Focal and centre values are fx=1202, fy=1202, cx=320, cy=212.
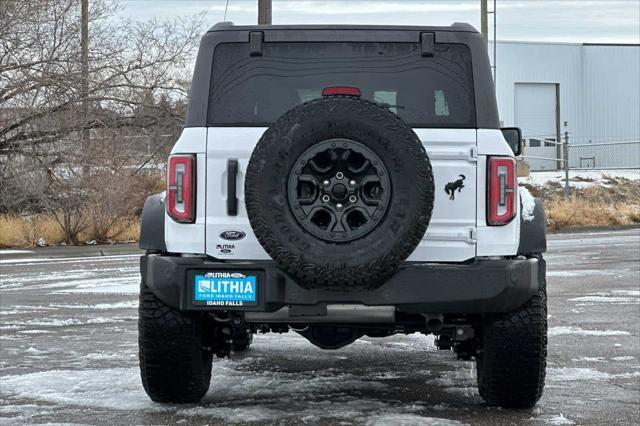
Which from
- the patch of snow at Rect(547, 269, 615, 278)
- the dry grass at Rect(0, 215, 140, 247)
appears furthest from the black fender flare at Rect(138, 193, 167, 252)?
the dry grass at Rect(0, 215, 140, 247)

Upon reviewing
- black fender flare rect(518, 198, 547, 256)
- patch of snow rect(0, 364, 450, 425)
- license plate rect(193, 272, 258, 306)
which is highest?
black fender flare rect(518, 198, 547, 256)

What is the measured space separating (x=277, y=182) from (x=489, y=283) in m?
1.21

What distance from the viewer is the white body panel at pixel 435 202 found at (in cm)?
632

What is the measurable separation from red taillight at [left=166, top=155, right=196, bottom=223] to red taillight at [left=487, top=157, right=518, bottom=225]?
5.16ft

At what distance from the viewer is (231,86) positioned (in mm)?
6633

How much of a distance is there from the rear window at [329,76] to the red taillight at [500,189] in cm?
43

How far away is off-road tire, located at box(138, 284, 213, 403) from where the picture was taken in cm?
663

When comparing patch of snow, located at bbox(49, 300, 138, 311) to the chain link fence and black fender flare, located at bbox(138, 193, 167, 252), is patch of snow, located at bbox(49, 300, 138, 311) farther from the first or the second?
the chain link fence

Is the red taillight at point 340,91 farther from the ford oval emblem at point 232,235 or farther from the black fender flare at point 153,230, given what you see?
the black fender flare at point 153,230

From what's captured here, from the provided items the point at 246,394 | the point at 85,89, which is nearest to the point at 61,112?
the point at 85,89

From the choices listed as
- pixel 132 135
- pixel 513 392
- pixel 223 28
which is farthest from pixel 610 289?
pixel 132 135

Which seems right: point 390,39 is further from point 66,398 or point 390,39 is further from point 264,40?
point 66,398

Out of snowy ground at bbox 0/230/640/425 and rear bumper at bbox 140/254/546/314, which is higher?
rear bumper at bbox 140/254/546/314

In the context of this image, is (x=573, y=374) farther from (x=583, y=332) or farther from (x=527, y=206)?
(x=583, y=332)
